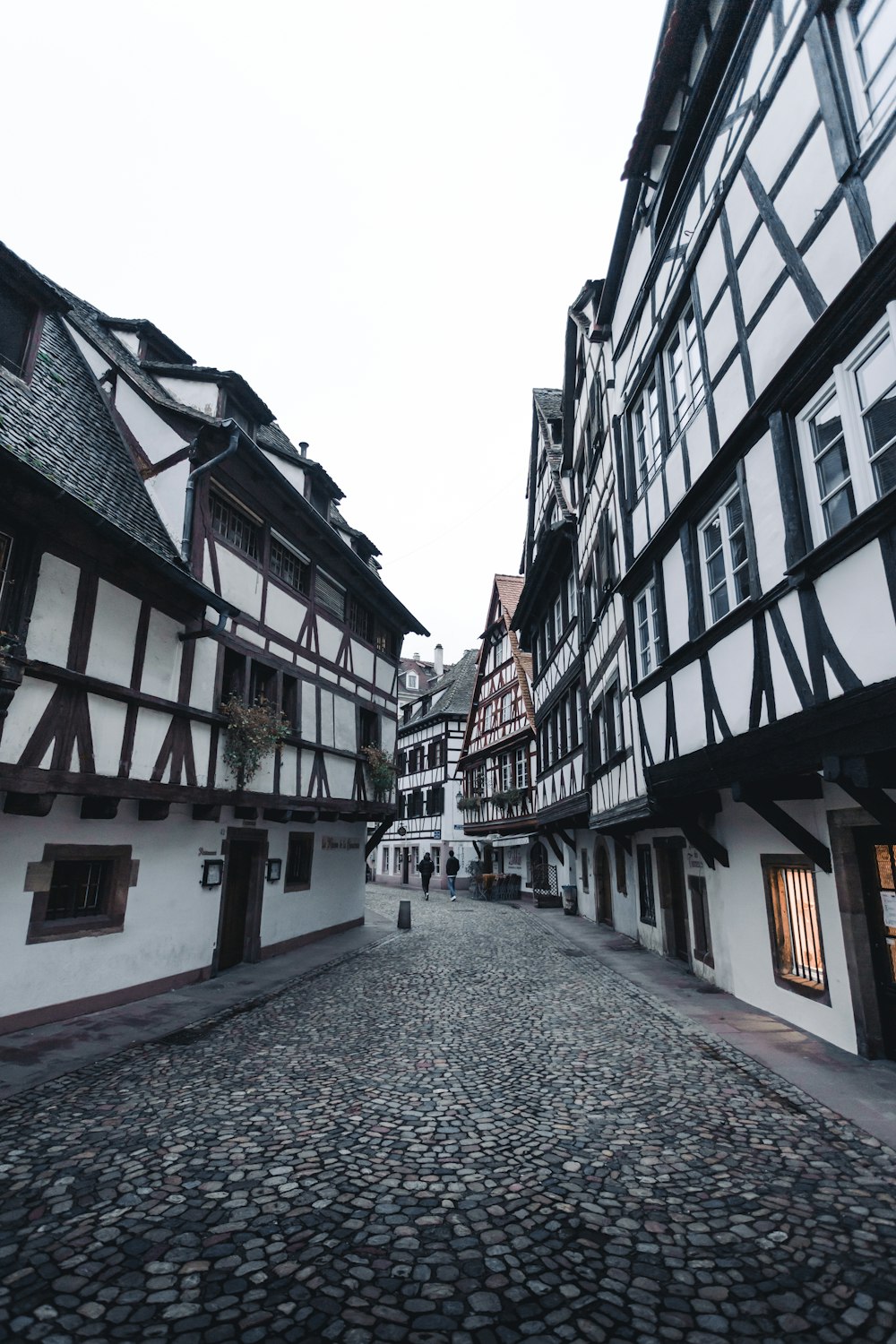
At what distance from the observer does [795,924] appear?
289 inches

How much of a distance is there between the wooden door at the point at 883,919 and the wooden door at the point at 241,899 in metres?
8.98

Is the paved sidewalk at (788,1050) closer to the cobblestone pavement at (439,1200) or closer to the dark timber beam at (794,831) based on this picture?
the cobblestone pavement at (439,1200)

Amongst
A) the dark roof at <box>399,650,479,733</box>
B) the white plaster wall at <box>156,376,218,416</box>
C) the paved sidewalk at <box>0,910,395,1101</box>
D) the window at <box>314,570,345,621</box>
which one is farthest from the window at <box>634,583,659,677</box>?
the dark roof at <box>399,650,479,733</box>

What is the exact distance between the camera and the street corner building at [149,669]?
7.16 metres

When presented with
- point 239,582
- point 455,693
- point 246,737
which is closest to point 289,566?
point 239,582

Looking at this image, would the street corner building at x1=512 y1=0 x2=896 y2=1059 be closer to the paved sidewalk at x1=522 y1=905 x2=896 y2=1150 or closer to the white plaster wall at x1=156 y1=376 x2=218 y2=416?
the paved sidewalk at x1=522 y1=905 x2=896 y2=1150

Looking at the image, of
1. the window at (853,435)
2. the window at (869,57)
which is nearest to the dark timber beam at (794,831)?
the window at (853,435)

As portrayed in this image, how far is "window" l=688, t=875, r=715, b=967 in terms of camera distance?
32.6 ft

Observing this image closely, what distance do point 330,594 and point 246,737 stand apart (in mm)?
5300

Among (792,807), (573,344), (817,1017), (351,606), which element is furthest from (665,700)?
(573,344)

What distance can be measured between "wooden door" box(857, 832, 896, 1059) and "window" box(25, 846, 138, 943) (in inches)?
324

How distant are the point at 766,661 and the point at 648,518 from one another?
161 inches

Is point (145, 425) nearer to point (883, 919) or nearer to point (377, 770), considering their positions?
point (377, 770)

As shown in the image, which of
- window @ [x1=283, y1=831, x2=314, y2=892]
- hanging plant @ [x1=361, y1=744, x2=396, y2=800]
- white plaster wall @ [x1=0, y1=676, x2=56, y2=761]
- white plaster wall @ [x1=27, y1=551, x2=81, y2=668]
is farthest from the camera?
hanging plant @ [x1=361, y1=744, x2=396, y2=800]
